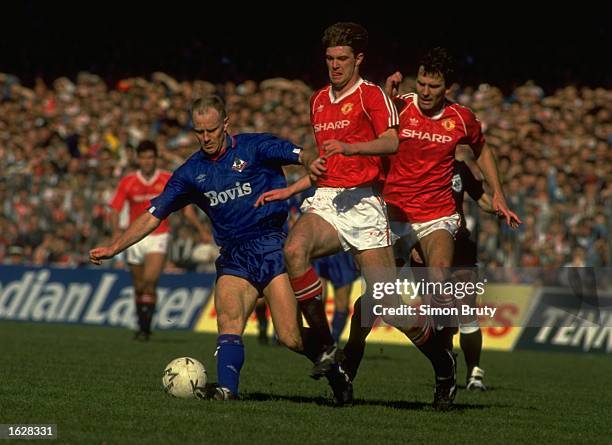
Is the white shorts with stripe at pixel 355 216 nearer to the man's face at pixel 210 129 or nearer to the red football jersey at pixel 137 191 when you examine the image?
the man's face at pixel 210 129

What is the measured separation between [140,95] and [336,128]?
1944 centimetres

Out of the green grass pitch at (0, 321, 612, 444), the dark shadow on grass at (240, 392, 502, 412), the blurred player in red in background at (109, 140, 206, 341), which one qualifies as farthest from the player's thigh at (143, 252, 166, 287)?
the dark shadow on grass at (240, 392, 502, 412)

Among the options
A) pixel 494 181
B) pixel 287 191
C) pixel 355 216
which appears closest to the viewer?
pixel 287 191

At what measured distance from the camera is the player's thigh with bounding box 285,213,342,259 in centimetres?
917

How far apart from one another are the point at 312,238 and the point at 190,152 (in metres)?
15.9

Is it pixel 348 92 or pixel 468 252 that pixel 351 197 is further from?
pixel 468 252

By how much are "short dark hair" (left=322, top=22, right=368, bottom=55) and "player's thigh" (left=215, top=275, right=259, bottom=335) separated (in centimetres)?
197

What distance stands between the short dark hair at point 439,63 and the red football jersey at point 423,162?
0.35m

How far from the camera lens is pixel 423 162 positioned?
10.5m

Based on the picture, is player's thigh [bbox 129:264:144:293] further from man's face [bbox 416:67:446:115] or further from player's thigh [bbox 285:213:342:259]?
player's thigh [bbox 285:213:342:259]

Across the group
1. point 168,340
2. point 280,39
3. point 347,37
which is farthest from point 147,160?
point 280,39

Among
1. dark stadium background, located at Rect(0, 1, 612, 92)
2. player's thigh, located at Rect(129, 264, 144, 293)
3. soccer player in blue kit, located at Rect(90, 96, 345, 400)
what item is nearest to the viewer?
soccer player in blue kit, located at Rect(90, 96, 345, 400)

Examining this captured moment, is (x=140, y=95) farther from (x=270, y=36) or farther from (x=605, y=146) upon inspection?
(x=605, y=146)

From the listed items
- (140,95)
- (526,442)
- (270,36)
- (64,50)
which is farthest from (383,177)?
(64,50)
